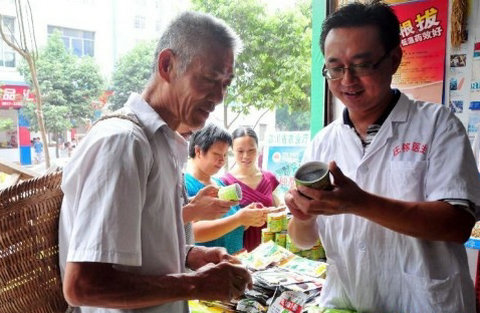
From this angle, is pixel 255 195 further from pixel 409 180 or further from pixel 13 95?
pixel 13 95

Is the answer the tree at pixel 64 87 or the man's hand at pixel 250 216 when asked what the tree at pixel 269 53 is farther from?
the man's hand at pixel 250 216

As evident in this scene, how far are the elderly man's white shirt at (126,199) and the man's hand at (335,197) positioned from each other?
315 millimetres

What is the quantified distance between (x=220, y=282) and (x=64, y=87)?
247 cm

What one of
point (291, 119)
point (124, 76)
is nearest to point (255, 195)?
point (291, 119)

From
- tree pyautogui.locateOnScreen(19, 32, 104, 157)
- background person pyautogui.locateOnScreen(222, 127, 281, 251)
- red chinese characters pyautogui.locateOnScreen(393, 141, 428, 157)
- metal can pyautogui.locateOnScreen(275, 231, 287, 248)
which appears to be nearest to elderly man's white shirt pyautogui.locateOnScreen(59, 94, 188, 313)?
red chinese characters pyautogui.locateOnScreen(393, 141, 428, 157)

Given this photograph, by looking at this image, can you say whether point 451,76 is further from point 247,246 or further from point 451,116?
point 247,246

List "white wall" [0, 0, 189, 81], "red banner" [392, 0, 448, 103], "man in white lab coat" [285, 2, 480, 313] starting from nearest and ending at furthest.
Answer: "man in white lab coat" [285, 2, 480, 313] < "red banner" [392, 0, 448, 103] < "white wall" [0, 0, 189, 81]

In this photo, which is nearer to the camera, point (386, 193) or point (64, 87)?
point (386, 193)

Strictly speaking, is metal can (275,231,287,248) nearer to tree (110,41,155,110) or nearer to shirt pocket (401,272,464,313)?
shirt pocket (401,272,464,313)

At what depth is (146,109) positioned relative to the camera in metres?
0.91

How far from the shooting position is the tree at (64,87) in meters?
2.73

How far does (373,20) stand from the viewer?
43.8 inches

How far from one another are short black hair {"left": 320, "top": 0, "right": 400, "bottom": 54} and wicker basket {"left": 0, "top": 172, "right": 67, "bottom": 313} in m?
0.88

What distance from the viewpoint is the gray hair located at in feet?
3.05
